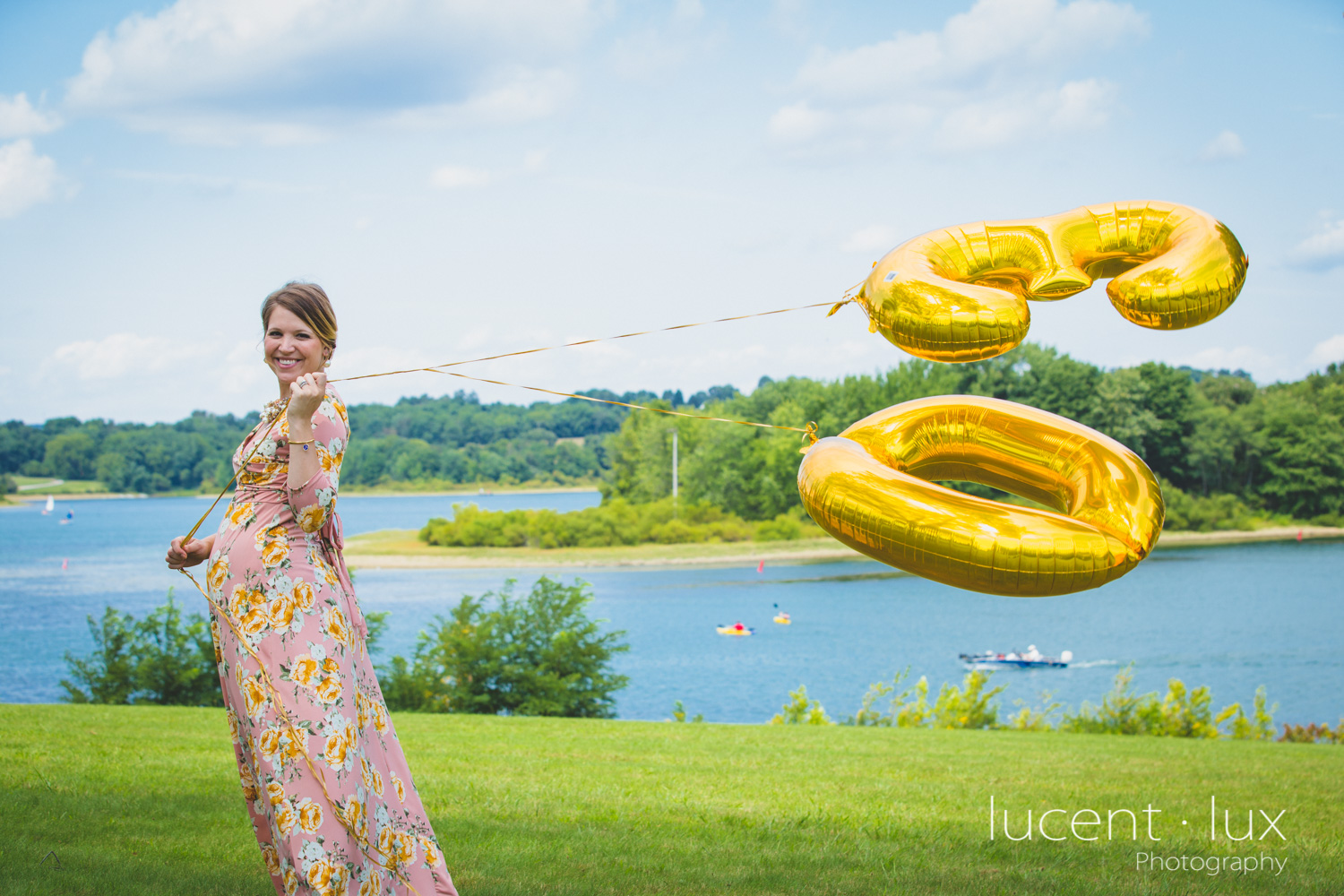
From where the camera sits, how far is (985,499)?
300cm

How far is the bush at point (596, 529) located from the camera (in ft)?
191

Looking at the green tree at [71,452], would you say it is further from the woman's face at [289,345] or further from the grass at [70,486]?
the woman's face at [289,345]

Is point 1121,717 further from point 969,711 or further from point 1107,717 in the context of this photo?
point 969,711

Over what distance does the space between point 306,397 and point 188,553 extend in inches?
29.9

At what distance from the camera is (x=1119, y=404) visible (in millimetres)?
55656

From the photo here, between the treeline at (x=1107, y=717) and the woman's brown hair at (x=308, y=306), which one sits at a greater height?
the woman's brown hair at (x=308, y=306)

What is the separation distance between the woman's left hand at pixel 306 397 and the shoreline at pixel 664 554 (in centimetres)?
5087

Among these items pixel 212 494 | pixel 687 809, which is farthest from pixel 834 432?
pixel 687 809

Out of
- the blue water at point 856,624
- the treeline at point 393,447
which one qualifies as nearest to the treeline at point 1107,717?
the blue water at point 856,624

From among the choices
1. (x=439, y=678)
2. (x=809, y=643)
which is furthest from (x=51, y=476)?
(x=439, y=678)

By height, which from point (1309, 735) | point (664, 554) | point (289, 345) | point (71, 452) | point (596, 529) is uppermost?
point (71, 452)

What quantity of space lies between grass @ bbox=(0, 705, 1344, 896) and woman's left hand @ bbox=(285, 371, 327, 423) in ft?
6.55

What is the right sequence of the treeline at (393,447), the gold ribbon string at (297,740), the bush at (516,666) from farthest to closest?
the treeline at (393,447)
the bush at (516,666)
the gold ribbon string at (297,740)

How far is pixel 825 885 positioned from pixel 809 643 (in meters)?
25.4
